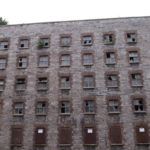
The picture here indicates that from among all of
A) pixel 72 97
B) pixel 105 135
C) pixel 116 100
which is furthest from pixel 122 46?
pixel 105 135

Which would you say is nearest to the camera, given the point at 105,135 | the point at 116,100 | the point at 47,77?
the point at 105,135

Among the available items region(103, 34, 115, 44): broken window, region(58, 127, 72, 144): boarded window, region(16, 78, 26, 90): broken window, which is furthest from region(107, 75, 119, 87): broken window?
region(16, 78, 26, 90): broken window

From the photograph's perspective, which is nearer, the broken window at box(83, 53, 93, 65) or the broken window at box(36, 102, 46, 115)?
the broken window at box(36, 102, 46, 115)

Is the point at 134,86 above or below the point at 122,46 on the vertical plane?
below

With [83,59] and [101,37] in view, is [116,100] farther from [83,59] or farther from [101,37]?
[101,37]

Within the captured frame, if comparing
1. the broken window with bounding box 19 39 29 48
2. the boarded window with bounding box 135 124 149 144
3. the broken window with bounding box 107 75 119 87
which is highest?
the broken window with bounding box 19 39 29 48

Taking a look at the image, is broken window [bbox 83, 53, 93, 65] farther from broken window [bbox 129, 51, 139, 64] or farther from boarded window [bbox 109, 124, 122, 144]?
boarded window [bbox 109, 124, 122, 144]

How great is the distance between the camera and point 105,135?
80.2 ft

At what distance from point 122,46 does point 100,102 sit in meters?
8.05

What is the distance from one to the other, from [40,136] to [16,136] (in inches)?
111

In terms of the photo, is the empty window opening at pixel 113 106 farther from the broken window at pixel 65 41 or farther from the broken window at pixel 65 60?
the broken window at pixel 65 41

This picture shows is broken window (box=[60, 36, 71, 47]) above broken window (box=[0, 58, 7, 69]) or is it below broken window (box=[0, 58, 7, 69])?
above

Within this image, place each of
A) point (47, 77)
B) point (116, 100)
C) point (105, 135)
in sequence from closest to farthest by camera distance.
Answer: point (105, 135)
point (116, 100)
point (47, 77)

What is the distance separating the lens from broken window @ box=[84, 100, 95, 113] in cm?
2591
